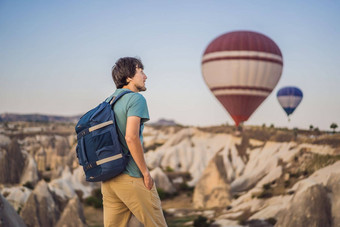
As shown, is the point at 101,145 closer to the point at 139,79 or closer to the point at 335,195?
the point at 139,79

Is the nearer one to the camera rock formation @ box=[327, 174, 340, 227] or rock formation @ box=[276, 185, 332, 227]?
rock formation @ box=[276, 185, 332, 227]

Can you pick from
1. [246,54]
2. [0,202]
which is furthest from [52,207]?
[246,54]

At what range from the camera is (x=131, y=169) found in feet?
10.3

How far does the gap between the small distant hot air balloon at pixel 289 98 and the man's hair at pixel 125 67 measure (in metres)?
39.3

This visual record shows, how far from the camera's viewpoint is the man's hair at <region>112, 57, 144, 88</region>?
10.8 feet

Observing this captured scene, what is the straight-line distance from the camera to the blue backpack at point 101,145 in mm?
3074

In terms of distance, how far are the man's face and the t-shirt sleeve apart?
25 cm

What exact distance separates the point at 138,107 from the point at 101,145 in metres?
0.38

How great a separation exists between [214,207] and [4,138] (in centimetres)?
3343

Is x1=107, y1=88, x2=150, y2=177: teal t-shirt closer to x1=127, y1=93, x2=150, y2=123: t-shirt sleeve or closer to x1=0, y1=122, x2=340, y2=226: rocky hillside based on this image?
x1=127, y1=93, x2=150, y2=123: t-shirt sleeve

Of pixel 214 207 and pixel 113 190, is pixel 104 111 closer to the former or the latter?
pixel 113 190

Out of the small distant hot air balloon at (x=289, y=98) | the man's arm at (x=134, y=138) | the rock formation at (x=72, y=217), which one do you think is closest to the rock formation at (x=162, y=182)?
the small distant hot air balloon at (x=289, y=98)

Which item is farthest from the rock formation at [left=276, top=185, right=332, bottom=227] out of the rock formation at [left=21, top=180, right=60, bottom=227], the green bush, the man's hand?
the green bush

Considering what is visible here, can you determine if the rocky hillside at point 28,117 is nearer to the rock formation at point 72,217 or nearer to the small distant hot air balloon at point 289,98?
the small distant hot air balloon at point 289,98
